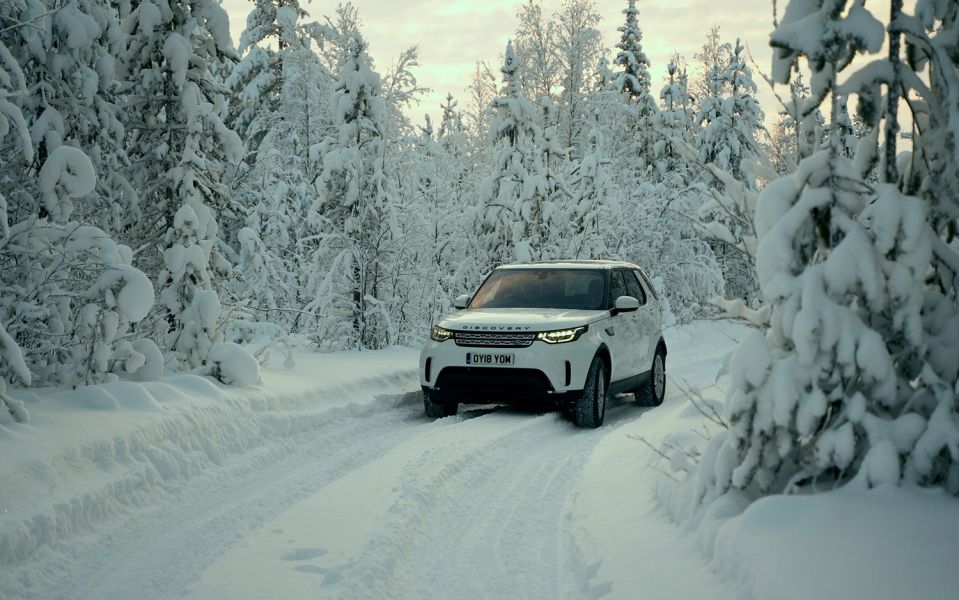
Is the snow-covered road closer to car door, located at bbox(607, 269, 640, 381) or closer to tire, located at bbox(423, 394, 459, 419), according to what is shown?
tire, located at bbox(423, 394, 459, 419)

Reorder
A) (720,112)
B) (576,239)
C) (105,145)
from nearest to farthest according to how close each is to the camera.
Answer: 1. (105,145)
2. (576,239)
3. (720,112)

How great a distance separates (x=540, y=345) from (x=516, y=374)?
1.38 ft

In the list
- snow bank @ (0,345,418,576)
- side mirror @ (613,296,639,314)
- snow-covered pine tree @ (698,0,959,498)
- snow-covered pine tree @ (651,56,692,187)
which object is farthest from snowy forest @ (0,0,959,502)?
snow-covered pine tree @ (651,56,692,187)

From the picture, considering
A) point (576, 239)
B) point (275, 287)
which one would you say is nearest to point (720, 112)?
point (576, 239)

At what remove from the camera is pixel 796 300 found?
382 cm

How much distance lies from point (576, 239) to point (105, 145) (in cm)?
1162

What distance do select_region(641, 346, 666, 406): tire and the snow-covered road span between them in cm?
323

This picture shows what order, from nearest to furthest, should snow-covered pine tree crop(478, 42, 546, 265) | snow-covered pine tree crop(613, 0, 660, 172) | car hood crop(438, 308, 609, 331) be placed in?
1. car hood crop(438, 308, 609, 331)
2. snow-covered pine tree crop(478, 42, 546, 265)
3. snow-covered pine tree crop(613, 0, 660, 172)

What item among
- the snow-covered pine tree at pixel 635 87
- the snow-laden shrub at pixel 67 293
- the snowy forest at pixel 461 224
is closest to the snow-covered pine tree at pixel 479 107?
the snow-covered pine tree at pixel 635 87

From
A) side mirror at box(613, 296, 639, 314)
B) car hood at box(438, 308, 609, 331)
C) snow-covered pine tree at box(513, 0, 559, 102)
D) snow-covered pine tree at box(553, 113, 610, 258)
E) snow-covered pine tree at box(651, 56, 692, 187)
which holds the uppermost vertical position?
snow-covered pine tree at box(513, 0, 559, 102)

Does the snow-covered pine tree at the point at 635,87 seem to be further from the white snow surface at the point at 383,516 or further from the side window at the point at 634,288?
the white snow surface at the point at 383,516

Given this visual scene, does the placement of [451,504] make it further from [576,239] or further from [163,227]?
[576,239]

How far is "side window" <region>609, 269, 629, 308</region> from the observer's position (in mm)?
10352

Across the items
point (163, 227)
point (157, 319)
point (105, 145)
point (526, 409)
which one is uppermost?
point (105, 145)
